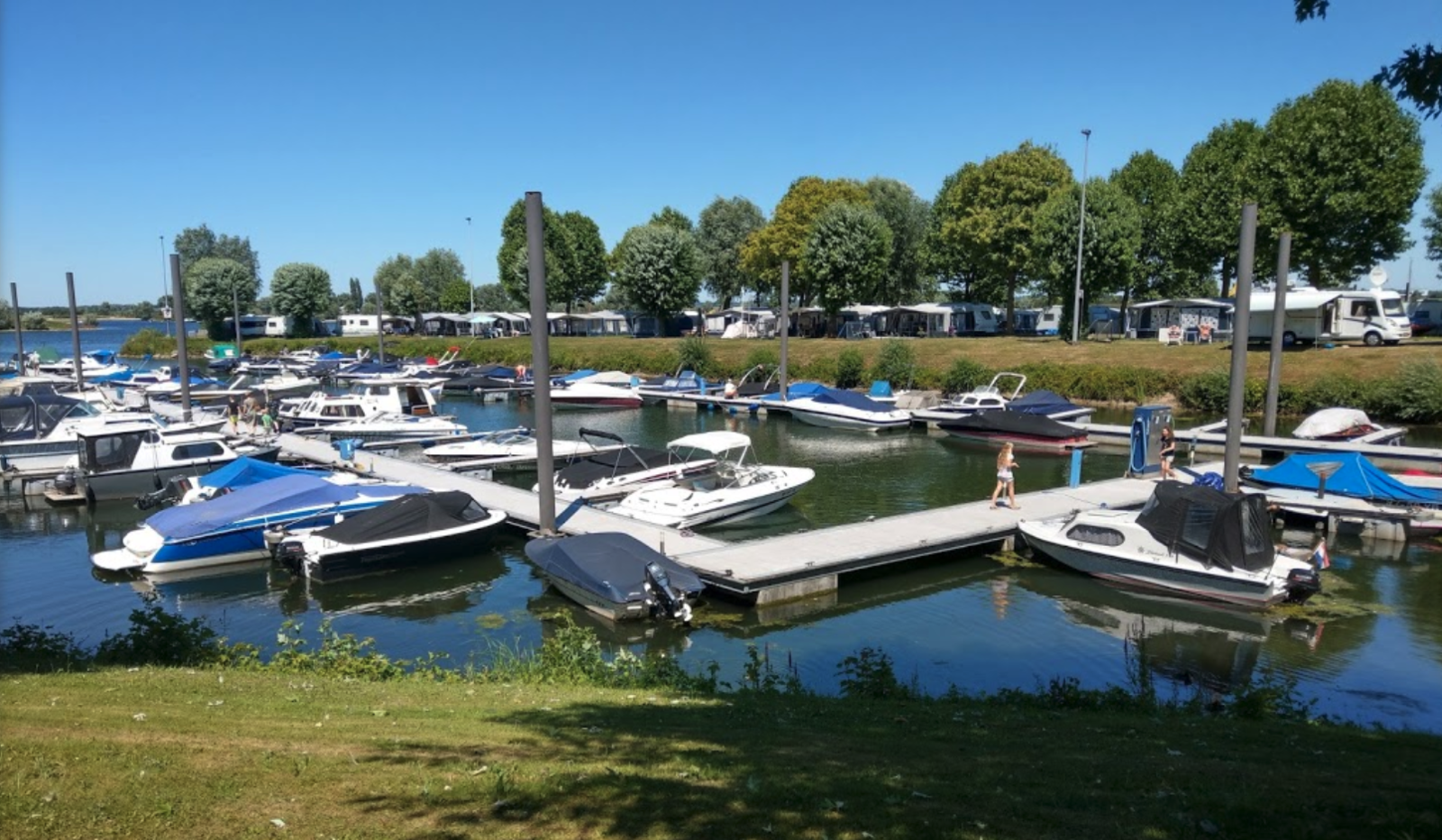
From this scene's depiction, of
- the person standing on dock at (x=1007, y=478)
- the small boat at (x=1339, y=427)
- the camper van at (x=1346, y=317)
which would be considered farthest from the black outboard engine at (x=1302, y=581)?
the camper van at (x=1346, y=317)

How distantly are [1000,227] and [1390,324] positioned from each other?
27195 millimetres

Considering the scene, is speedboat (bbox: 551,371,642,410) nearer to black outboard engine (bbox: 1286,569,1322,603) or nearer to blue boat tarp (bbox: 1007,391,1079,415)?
blue boat tarp (bbox: 1007,391,1079,415)

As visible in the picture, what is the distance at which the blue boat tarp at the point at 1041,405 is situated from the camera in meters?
42.3

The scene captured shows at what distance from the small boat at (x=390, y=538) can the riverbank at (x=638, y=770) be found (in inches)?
396

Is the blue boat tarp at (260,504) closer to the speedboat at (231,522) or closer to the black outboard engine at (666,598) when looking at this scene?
the speedboat at (231,522)

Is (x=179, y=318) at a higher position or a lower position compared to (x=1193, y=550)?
higher

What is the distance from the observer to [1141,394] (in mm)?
49875

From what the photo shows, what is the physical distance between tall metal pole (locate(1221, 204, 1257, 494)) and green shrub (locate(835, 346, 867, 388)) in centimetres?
3773

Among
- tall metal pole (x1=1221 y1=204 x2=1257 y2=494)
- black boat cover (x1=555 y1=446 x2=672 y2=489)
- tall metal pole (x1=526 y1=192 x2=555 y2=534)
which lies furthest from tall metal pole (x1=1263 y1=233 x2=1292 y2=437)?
tall metal pole (x1=526 y1=192 x2=555 y2=534)

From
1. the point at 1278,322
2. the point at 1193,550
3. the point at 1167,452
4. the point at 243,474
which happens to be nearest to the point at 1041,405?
the point at 1278,322

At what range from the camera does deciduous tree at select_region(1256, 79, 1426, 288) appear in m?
49.4

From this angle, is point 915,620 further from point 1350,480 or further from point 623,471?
point 1350,480

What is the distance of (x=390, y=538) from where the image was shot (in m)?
20.3

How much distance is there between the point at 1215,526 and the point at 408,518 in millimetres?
16720
